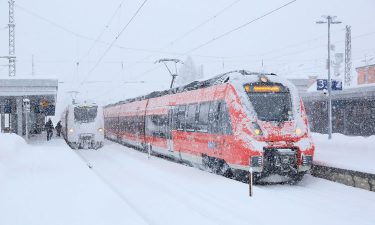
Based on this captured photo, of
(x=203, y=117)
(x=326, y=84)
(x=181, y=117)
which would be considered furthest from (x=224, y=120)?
(x=326, y=84)

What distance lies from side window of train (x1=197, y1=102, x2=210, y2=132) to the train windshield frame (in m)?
2.30

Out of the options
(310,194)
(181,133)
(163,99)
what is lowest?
(310,194)

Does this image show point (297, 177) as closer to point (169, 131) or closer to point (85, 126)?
point (169, 131)

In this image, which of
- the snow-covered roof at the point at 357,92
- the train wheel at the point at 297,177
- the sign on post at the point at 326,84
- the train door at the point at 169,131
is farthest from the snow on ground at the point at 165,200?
the snow-covered roof at the point at 357,92

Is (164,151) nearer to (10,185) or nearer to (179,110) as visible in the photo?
(179,110)

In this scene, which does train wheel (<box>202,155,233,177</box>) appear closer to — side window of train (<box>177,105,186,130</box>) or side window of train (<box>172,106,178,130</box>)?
side window of train (<box>177,105,186,130</box>)

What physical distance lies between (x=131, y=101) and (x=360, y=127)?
47.7 feet

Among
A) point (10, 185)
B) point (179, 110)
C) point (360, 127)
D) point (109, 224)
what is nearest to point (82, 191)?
point (10, 185)

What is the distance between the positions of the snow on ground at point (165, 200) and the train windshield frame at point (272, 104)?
6.38 feet

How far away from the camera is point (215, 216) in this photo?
8.66 meters

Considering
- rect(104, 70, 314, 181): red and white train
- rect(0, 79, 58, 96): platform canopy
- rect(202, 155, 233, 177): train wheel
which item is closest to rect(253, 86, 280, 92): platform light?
rect(104, 70, 314, 181): red and white train

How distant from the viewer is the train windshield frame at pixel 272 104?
12.9 metres

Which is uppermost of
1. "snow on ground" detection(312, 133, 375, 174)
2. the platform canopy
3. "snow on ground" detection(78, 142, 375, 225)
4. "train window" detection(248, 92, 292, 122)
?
the platform canopy

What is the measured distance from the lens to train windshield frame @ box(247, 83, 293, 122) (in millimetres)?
12883
